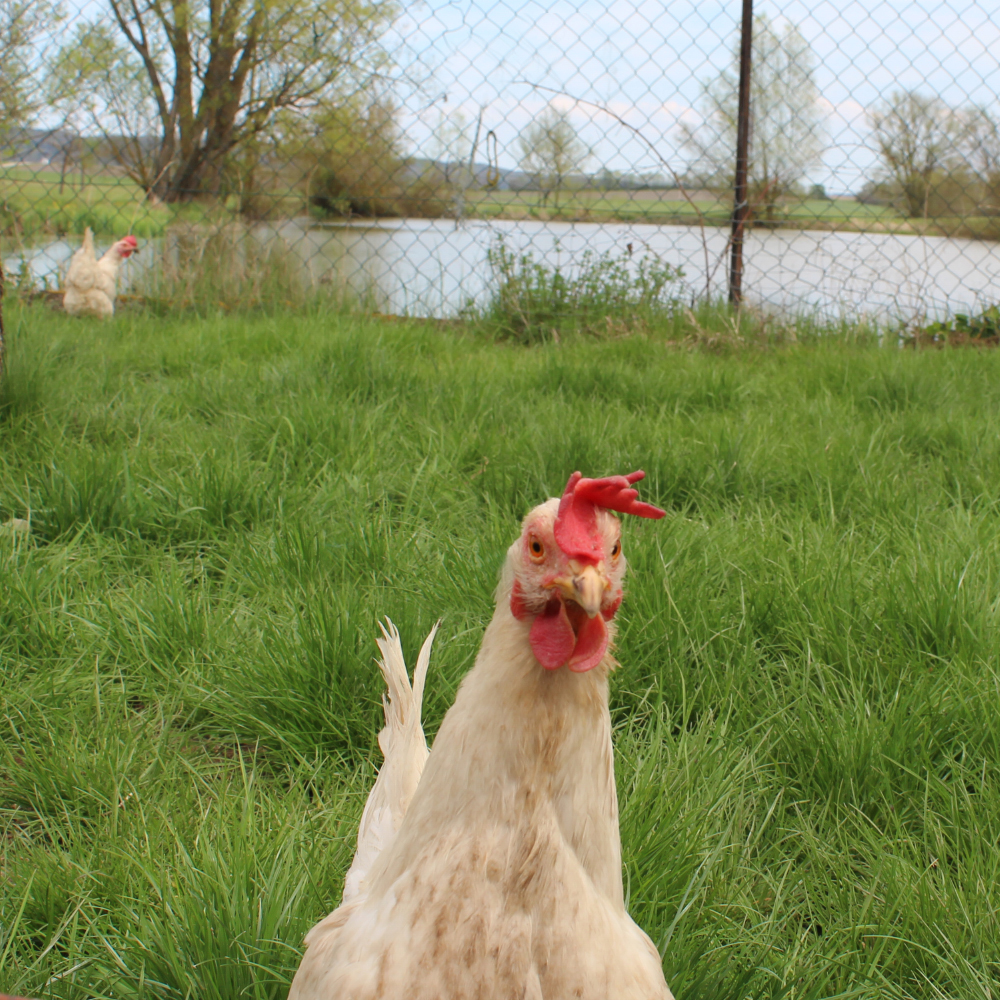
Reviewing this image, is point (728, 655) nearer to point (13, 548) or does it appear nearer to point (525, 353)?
point (13, 548)

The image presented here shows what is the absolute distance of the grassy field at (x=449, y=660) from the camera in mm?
1261

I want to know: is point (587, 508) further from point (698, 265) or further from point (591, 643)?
point (698, 265)

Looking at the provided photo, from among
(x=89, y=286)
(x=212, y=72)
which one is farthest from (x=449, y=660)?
(x=212, y=72)

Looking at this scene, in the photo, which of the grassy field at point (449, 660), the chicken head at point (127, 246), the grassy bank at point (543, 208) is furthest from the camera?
the chicken head at point (127, 246)

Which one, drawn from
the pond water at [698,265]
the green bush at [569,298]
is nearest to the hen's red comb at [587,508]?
the green bush at [569,298]

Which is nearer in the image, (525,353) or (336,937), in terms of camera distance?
(336,937)

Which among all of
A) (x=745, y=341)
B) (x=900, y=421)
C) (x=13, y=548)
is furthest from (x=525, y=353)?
(x=13, y=548)

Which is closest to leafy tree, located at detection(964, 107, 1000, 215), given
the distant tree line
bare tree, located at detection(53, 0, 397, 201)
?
the distant tree line

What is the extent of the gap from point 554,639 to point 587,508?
0.51 ft

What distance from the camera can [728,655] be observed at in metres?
1.85

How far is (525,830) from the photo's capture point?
0.96 metres

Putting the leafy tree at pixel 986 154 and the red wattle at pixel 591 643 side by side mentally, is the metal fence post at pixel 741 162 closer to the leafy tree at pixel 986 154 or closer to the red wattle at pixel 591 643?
the leafy tree at pixel 986 154

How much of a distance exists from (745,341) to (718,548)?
2.74 m

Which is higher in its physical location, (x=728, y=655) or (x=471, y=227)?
(x=471, y=227)
